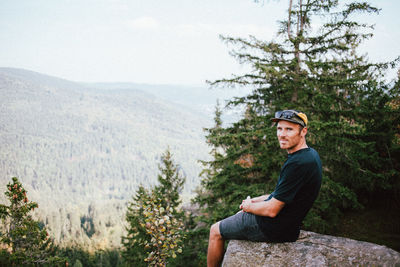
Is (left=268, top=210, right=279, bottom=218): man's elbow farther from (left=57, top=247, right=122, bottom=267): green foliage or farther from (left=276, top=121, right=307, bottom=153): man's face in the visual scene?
(left=57, top=247, right=122, bottom=267): green foliage

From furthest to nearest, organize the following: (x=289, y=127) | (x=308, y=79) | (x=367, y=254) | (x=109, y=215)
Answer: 1. (x=109, y=215)
2. (x=308, y=79)
3. (x=367, y=254)
4. (x=289, y=127)

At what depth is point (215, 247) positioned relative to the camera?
133 inches

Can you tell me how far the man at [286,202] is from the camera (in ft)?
8.84

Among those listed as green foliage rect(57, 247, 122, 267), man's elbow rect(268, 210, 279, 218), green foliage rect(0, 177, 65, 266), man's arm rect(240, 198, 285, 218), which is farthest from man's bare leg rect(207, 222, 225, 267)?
green foliage rect(57, 247, 122, 267)

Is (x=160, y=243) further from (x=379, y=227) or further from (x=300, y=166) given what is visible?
(x=379, y=227)

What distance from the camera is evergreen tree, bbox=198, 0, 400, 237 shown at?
21.9 ft

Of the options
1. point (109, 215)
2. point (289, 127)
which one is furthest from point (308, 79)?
point (109, 215)

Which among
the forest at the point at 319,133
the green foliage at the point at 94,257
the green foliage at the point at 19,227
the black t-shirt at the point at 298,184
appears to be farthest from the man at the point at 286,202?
the green foliage at the point at 94,257

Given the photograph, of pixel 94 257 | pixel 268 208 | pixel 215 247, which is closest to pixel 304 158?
pixel 268 208

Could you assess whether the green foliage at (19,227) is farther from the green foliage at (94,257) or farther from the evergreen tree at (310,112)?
the green foliage at (94,257)

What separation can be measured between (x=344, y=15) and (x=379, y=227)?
648 centimetres

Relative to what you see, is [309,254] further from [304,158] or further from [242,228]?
[304,158]

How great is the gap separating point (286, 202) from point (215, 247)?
1.26m

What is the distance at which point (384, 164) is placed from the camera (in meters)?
8.47
